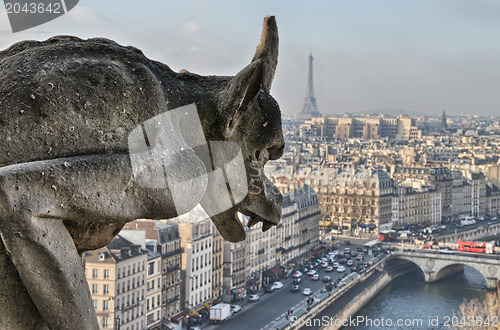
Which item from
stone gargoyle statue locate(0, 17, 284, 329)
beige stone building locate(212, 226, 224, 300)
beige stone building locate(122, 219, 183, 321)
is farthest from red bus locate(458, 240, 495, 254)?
stone gargoyle statue locate(0, 17, 284, 329)

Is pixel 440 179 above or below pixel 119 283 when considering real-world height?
below

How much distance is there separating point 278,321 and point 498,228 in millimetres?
21481

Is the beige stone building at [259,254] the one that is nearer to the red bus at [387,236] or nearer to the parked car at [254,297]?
the parked car at [254,297]

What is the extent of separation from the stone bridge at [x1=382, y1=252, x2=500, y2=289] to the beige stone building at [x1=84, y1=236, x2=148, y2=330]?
13323 mm

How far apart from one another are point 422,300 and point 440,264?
354 centimetres

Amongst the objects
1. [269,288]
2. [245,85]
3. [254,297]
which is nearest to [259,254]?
[269,288]

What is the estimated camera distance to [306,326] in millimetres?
18047

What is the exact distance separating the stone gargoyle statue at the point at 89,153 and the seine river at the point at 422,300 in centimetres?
1970

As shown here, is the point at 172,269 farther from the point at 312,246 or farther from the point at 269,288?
the point at 312,246

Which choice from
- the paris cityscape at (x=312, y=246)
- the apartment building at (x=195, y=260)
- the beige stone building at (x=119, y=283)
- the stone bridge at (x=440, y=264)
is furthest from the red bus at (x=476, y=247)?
the beige stone building at (x=119, y=283)

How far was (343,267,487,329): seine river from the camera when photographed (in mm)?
20828

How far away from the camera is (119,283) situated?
14.5 meters

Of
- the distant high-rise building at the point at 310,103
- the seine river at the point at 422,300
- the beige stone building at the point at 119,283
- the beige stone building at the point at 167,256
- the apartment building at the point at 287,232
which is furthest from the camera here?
the distant high-rise building at the point at 310,103

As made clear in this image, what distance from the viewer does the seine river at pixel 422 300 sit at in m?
20.8
